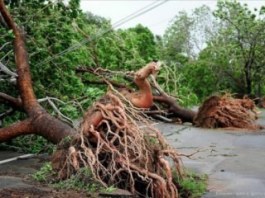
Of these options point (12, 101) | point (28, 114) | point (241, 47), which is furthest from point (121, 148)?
point (241, 47)

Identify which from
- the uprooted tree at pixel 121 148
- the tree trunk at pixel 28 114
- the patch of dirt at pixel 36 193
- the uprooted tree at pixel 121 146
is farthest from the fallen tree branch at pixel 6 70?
the patch of dirt at pixel 36 193

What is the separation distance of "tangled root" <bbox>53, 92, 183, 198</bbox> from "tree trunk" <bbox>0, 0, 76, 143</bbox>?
1.76 ft

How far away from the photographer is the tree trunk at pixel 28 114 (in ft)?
23.8

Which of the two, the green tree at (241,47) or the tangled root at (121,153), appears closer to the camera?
the tangled root at (121,153)

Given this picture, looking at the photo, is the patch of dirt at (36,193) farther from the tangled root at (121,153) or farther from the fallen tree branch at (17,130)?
the fallen tree branch at (17,130)

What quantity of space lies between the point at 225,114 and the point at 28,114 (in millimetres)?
7000

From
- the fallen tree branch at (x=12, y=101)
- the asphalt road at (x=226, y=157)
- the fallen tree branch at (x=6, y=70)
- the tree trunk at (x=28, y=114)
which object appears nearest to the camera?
the asphalt road at (x=226, y=157)

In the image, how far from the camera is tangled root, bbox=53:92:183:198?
5953mm

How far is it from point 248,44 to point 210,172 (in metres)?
19.8

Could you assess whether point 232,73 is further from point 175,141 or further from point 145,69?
point 145,69

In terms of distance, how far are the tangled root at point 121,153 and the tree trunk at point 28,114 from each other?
537 millimetres

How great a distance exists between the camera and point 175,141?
11188 mm

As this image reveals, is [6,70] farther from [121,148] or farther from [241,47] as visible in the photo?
[241,47]

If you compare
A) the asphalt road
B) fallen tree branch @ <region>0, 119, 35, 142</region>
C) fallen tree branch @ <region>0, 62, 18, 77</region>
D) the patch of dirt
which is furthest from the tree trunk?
the asphalt road
